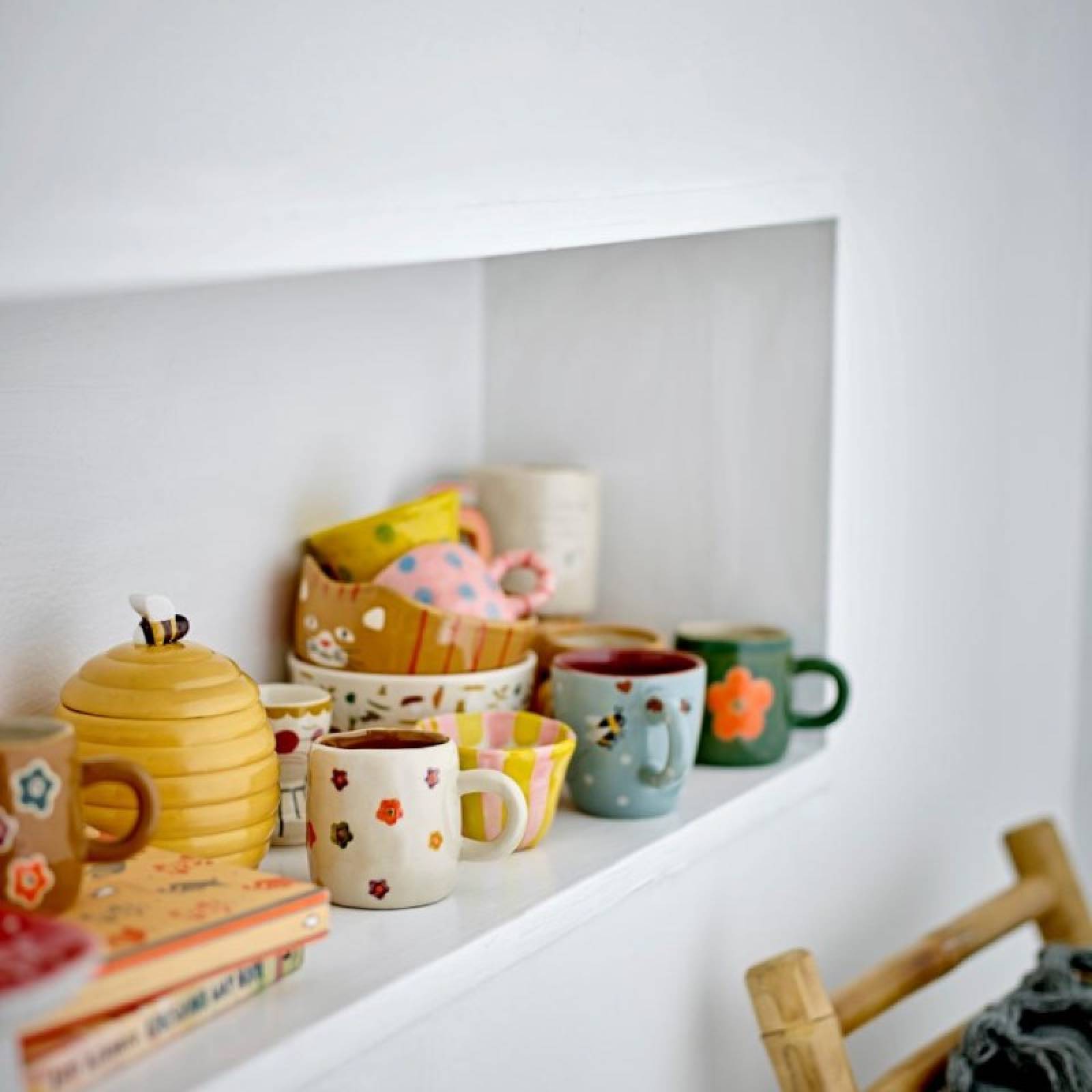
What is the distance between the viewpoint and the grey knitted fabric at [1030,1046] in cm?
100

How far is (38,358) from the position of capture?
0.81 meters

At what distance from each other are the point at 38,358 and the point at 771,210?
0.47m

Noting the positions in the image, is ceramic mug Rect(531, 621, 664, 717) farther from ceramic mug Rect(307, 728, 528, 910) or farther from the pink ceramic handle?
ceramic mug Rect(307, 728, 528, 910)

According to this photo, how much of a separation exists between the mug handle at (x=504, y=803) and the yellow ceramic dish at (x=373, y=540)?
193 mm

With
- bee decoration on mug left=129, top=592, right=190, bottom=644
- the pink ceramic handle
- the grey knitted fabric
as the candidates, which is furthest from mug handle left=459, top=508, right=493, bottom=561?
the grey knitted fabric

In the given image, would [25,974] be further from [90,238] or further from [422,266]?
[422,266]

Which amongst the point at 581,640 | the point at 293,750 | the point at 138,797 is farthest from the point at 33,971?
the point at 581,640

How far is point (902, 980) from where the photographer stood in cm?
111

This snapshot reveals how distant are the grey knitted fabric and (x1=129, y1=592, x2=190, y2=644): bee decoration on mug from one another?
568 millimetres

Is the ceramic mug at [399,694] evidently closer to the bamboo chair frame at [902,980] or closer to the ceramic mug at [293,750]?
the ceramic mug at [293,750]

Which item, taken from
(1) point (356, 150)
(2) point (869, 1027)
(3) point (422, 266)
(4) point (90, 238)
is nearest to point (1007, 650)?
(2) point (869, 1027)

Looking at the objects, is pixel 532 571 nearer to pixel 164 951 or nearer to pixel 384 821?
pixel 384 821

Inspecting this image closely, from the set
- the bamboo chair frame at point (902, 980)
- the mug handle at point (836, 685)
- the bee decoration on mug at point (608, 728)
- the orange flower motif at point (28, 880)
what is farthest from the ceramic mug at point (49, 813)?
the mug handle at point (836, 685)

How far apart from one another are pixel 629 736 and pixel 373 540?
20 centimetres
